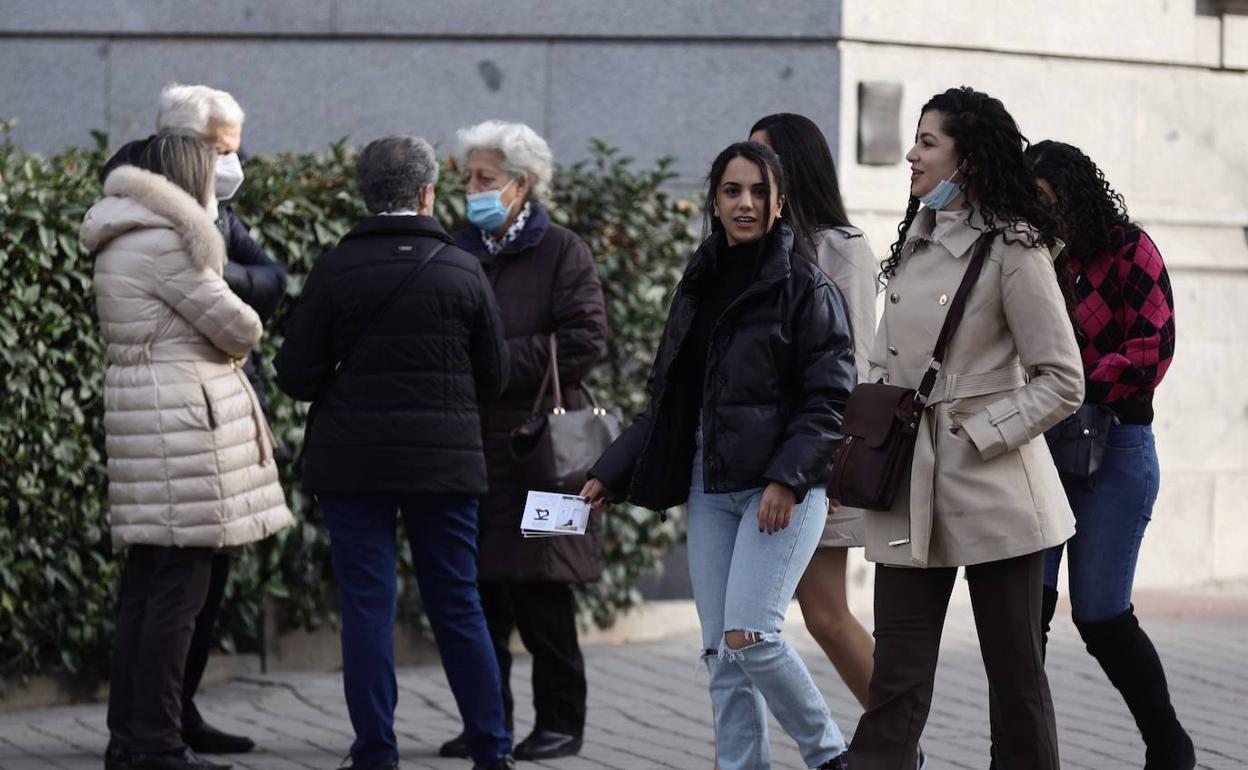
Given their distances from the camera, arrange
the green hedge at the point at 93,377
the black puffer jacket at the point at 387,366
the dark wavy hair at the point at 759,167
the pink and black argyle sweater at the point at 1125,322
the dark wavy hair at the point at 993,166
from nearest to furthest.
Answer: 1. the dark wavy hair at the point at 993,166
2. the dark wavy hair at the point at 759,167
3. the pink and black argyle sweater at the point at 1125,322
4. the black puffer jacket at the point at 387,366
5. the green hedge at the point at 93,377

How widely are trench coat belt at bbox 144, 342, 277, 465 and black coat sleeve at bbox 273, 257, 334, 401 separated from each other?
343mm

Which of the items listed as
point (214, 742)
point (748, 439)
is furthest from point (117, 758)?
point (748, 439)

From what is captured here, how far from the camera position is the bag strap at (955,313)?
4.63 metres

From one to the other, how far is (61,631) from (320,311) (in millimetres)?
2021

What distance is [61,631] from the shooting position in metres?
7.03

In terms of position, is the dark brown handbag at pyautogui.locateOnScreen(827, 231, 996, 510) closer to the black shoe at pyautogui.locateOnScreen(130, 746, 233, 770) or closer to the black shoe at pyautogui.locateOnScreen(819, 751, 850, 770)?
the black shoe at pyautogui.locateOnScreen(819, 751, 850, 770)

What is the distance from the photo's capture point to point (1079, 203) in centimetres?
540

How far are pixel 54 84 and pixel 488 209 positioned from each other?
3915 millimetres

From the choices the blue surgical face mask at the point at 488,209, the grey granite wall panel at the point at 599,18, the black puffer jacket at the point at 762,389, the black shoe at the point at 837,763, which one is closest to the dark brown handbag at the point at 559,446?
the blue surgical face mask at the point at 488,209

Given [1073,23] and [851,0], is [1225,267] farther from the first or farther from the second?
[851,0]

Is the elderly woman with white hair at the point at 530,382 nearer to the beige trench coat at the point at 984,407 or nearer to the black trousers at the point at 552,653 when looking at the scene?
the black trousers at the point at 552,653

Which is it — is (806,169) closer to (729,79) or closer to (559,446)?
(559,446)

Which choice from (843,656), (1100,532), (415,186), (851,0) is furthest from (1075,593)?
(851,0)

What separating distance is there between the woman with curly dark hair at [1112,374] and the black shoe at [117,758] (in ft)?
8.85
